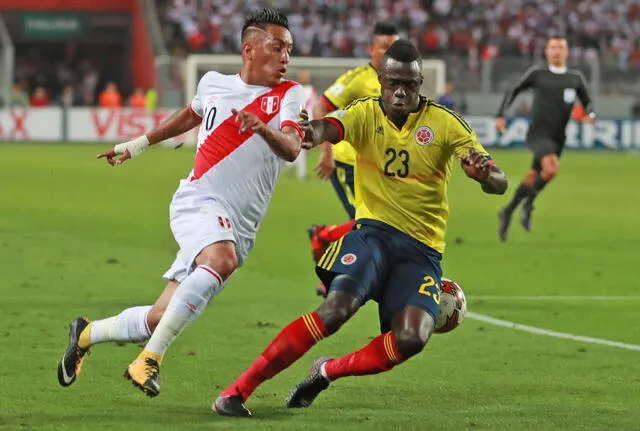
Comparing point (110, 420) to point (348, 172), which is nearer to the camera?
point (110, 420)

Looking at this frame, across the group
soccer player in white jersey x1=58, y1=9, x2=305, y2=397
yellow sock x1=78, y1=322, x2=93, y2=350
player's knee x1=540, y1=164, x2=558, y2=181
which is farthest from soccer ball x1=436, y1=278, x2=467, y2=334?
player's knee x1=540, y1=164, x2=558, y2=181

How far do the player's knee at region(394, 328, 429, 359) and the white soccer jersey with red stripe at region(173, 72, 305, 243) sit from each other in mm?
1005

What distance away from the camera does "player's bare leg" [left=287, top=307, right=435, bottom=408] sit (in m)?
6.68

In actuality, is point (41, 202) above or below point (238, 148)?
below

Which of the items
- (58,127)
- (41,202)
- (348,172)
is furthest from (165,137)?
(58,127)

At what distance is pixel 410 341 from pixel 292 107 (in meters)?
1.32

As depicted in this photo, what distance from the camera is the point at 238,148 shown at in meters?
7.09

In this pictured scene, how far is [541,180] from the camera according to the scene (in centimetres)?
1698

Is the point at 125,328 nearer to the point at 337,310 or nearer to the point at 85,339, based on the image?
the point at 85,339

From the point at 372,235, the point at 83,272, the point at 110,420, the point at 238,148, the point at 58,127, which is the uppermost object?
the point at 238,148

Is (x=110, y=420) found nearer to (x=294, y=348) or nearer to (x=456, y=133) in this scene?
(x=294, y=348)

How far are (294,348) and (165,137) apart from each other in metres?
1.68

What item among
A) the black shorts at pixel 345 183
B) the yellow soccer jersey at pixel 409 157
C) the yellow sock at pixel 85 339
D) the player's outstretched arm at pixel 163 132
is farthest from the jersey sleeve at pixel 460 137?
the black shorts at pixel 345 183

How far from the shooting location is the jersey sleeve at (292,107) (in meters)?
6.80
